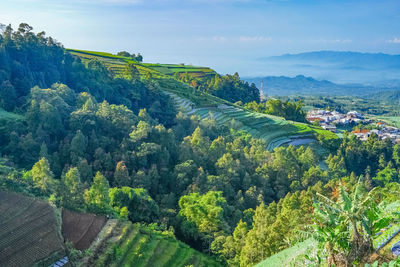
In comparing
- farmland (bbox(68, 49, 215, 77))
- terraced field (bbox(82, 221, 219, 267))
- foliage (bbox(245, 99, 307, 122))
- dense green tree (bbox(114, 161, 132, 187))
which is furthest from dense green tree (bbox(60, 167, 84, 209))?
foliage (bbox(245, 99, 307, 122))

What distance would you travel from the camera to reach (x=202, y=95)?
159 ft

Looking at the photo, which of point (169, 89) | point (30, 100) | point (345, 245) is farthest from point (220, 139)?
point (345, 245)

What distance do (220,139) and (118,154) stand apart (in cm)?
888

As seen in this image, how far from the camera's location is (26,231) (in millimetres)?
13312

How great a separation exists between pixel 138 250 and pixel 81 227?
103 inches

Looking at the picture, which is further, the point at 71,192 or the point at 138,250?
the point at 71,192

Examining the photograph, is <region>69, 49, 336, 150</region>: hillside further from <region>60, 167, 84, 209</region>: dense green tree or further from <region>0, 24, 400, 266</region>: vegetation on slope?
<region>60, 167, 84, 209</region>: dense green tree

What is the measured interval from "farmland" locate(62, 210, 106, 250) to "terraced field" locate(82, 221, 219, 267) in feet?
1.28

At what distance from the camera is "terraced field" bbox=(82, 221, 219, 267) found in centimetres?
1403

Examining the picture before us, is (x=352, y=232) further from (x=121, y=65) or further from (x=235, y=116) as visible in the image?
(x=121, y=65)

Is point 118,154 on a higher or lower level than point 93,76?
lower

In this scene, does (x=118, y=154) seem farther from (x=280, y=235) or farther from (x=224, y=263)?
(x=280, y=235)

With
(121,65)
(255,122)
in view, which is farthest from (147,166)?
(121,65)

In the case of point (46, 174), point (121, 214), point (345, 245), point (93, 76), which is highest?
point (93, 76)
